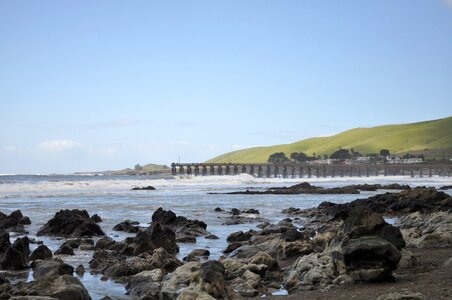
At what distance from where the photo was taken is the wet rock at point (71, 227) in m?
26.9

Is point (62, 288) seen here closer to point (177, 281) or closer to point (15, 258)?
point (177, 281)

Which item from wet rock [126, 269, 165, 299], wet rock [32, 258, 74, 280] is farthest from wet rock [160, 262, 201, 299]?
wet rock [32, 258, 74, 280]

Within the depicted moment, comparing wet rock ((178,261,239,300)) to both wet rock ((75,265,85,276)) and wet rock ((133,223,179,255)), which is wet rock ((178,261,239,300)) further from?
wet rock ((133,223,179,255))

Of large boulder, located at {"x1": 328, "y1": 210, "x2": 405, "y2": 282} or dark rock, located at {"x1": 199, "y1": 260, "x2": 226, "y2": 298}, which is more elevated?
large boulder, located at {"x1": 328, "y1": 210, "x2": 405, "y2": 282}

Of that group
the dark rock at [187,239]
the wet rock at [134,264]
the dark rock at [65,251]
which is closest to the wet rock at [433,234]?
the wet rock at [134,264]

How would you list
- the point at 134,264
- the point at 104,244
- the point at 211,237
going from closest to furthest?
the point at 134,264 < the point at 104,244 < the point at 211,237

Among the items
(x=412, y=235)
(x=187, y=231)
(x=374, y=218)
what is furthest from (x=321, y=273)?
(x=187, y=231)

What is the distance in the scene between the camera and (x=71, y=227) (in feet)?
91.2

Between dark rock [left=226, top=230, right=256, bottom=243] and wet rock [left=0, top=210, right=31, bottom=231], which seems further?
wet rock [left=0, top=210, right=31, bottom=231]

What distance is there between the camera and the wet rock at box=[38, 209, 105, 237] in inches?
1060

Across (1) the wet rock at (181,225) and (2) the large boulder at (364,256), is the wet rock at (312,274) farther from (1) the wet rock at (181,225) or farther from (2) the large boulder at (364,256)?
(1) the wet rock at (181,225)

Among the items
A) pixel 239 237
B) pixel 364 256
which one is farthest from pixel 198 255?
pixel 364 256

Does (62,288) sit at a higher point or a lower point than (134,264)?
higher

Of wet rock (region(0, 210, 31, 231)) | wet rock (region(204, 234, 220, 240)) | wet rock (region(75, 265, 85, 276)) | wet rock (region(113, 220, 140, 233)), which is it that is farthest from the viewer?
wet rock (region(0, 210, 31, 231))
